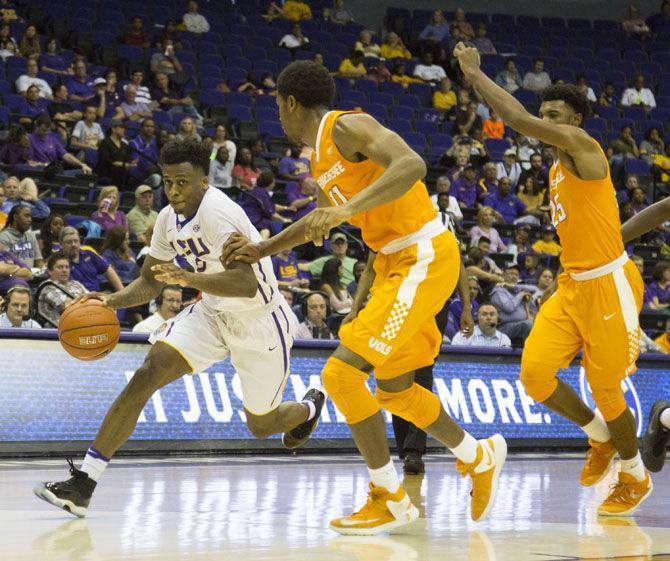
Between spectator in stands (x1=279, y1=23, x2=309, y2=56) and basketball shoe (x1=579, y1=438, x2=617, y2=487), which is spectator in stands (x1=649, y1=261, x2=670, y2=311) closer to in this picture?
spectator in stands (x1=279, y1=23, x2=309, y2=56)

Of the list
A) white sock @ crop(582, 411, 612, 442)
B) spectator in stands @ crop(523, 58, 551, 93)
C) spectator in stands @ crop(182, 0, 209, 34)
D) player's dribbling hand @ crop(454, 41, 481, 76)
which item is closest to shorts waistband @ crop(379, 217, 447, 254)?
player's dribbling hand @ crop(454, 41, 481, 76)

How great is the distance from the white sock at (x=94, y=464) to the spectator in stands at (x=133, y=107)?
35.3 ft

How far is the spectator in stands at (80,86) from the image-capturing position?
15383mm

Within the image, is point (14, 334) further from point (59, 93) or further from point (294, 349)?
point (59, 93)

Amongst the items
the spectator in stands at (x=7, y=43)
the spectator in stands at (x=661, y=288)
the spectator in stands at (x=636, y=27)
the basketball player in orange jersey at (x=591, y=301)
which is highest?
the spectator in stands at (x=636, y=27)

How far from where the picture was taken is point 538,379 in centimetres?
584

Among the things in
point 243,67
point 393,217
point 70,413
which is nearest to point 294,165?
point 243,67

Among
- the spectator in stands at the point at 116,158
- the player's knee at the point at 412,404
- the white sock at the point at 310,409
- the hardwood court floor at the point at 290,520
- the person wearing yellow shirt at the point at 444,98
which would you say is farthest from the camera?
the person wearing yellow shirt at the point at 444,98

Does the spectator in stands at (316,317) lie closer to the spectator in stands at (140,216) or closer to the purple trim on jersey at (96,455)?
the spectator in stands at (140,216)

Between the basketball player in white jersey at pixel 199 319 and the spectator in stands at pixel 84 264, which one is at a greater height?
the spectator in stands at pixel 84 264

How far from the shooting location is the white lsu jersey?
5.54 metres

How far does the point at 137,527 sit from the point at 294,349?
4.93 metres

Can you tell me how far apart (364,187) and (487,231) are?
10912 mm

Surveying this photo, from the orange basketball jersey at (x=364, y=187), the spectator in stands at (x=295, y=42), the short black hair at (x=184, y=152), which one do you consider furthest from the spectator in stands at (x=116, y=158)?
the orange basketball jersey at (x=364, y=187)
